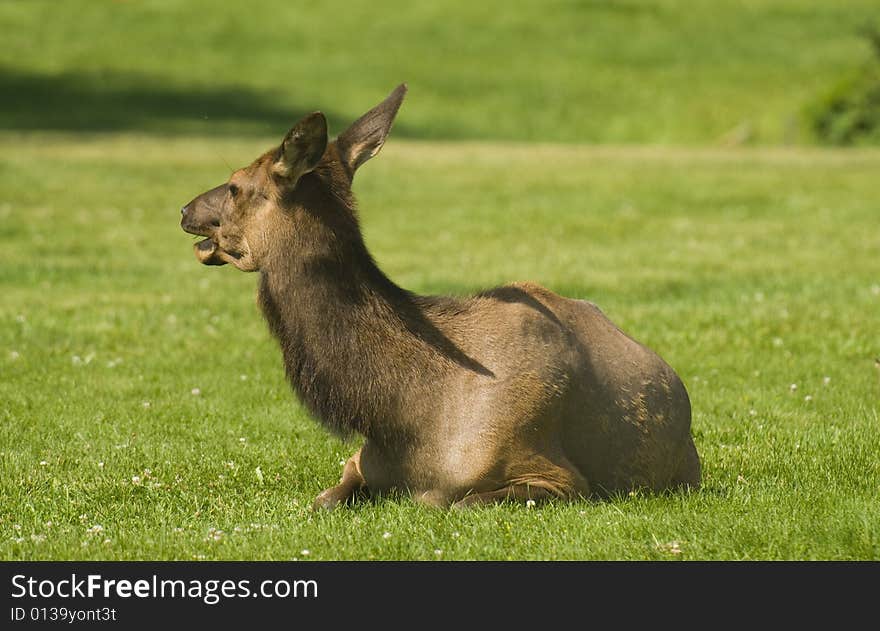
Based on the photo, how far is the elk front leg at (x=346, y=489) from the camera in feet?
23.5

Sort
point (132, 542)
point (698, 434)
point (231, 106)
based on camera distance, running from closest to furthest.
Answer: point (132, 542) < point (698, 434) < point (231, 106)

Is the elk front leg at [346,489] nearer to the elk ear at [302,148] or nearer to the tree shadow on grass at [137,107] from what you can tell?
the elk ear at [302,148]

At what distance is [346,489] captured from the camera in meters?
7.22

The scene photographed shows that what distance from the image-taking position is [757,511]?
22.8 ft

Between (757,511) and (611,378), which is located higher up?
(611,378)

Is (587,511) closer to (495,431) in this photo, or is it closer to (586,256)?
(495,431)

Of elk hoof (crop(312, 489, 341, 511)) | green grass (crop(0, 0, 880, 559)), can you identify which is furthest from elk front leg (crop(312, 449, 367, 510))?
green grass (crop(0, 0, 880, 559))

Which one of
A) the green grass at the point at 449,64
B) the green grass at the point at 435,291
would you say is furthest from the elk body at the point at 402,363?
the green grass at the point at 449,64

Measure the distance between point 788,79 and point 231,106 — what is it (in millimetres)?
17348

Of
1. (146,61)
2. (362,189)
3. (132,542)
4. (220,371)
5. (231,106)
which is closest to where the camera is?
(132,542)

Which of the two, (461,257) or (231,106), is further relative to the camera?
(231,106)

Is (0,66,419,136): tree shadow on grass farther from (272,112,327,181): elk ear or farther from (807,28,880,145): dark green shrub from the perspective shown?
(272,112,327,181): elk ear

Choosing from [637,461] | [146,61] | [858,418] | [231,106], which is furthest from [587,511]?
[146,61]

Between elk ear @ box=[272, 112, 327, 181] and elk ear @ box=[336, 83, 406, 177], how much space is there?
33cm
